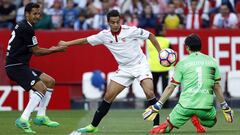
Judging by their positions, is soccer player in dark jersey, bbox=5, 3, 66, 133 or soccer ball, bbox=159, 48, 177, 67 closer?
soccer ball, bbox=159, 48, 177, 67

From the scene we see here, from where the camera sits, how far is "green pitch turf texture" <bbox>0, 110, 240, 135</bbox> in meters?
15.4

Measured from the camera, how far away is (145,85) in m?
15.4

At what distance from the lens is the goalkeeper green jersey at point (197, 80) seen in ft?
46.5

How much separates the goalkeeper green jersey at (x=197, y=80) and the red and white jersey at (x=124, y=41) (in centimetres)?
157

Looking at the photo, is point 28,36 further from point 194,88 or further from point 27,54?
point 194,88

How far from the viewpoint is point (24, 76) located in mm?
15680

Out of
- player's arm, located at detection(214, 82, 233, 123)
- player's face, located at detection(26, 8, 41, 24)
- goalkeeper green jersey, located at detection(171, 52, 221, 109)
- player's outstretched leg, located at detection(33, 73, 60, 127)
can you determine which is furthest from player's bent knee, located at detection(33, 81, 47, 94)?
player's arm, located at detection(214, 82, 233, 123)

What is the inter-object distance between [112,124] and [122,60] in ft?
7.28

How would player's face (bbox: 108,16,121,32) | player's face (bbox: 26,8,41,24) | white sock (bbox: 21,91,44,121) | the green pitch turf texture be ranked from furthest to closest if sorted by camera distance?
player's face (bbox: 26,8,41,24) < white sock (bbox: 21,91,44,121) < the green pitch turf texture < player's face (bbox: 108,16,121,32)

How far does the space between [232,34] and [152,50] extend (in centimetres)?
251

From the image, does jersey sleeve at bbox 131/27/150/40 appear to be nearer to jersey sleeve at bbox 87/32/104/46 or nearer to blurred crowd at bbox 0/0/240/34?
jersey sleeve at bbox 87/32/104/46

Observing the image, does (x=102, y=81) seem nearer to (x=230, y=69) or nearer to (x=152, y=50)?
(x=152, y=50)

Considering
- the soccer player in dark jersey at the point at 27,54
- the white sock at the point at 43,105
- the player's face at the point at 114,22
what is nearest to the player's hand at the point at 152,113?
the player's face at the point at 114,22

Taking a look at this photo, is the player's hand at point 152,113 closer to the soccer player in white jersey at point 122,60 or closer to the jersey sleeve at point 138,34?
the soccer player in white jersey at point 122,60
